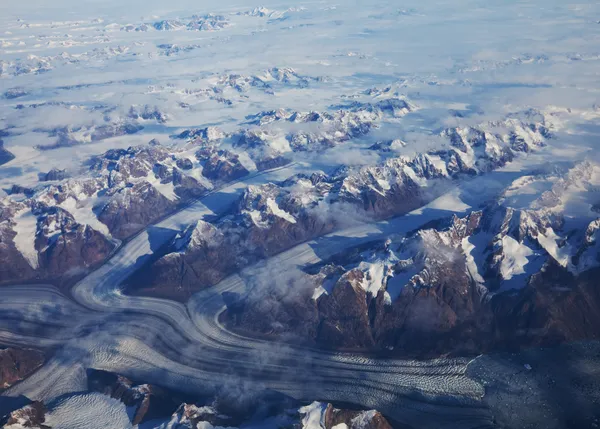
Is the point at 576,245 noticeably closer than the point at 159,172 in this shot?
Yes

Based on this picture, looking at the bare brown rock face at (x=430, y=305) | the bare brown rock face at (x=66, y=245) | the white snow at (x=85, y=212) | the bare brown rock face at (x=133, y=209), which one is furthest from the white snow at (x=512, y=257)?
the white snow at (x=85, y=212)

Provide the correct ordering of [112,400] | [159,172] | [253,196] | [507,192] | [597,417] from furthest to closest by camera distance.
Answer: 1. [159,172]
2. [253,196]
3. [507,192]
4. [112,400]
5. [597,417]

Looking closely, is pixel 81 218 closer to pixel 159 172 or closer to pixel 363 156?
pixel 159 172

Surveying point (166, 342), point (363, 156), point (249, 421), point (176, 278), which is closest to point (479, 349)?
point (249, 421)

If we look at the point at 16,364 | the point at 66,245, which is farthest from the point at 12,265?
the point at 16,364

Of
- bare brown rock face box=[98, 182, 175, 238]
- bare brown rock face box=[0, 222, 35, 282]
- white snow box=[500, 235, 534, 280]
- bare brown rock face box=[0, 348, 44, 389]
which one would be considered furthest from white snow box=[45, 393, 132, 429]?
white snow box=[500, 235, 534, 280]

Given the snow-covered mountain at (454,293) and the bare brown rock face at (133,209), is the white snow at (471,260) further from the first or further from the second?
the bare brown rock face at (133,209)
